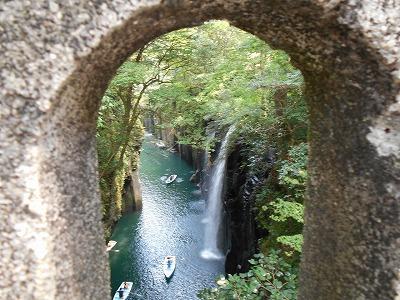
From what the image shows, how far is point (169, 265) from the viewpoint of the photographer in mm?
14016

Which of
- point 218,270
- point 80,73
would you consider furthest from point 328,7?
point 218,270

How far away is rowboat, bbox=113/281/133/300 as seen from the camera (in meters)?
12.3

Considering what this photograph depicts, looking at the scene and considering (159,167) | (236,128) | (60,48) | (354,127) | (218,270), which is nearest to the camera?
(60,48)

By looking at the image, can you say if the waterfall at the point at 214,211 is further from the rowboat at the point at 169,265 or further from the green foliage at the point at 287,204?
the green foliage at the point at 287,204

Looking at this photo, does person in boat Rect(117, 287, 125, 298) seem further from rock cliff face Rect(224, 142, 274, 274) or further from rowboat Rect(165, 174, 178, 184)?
rowboat Rect(165, 174, 178, 184)

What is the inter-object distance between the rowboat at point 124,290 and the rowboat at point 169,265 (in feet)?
4.57

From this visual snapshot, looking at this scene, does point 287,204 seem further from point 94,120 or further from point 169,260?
point 169,260

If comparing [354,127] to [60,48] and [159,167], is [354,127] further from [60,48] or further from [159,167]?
[159,167]

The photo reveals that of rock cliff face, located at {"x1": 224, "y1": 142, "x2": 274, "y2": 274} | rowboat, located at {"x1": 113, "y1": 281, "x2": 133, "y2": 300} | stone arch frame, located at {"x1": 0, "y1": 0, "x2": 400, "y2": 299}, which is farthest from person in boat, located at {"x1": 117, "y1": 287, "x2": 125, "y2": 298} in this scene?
stone arch frame, located at {"x1": 0, "y1": 0, "x2": 400, "y2": 299}

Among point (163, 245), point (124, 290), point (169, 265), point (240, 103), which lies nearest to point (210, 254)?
point (169, 265)

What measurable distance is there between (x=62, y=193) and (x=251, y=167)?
8994 millimetres

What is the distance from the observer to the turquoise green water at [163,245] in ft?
44.1

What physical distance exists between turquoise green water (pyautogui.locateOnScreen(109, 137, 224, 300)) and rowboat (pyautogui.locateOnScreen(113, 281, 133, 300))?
0.31 metres

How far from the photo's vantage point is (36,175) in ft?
6.06
